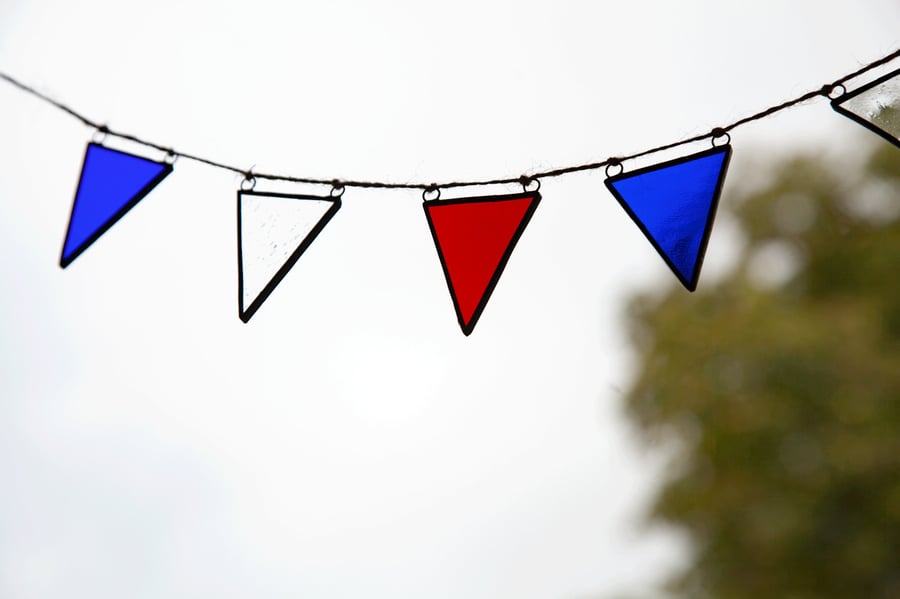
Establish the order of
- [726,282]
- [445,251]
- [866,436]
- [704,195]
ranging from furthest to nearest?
[726,282] → [866,436] → [445,251] → [704,195]

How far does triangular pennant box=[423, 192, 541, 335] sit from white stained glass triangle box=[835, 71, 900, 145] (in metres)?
0.69

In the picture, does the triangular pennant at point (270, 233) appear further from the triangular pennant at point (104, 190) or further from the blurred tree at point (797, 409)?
the blurred tree at point (797, 409)

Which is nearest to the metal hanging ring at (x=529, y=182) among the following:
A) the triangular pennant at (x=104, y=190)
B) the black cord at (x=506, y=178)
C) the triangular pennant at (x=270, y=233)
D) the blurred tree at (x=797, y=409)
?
the black cord at (x=506, y=178)

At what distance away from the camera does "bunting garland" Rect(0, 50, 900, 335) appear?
1799 mm

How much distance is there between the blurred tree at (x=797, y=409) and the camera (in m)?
5.34

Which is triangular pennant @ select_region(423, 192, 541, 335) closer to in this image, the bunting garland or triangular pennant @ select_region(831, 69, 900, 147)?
the bunting garland

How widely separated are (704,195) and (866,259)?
16.4ft

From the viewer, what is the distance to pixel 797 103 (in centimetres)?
169

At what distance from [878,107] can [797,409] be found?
14.2ft

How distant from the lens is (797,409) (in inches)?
221

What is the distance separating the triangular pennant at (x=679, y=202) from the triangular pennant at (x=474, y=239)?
22 cm

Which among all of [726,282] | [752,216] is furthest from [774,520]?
[752,216]

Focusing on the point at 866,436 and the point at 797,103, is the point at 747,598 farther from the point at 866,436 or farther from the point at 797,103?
the point at 797,103

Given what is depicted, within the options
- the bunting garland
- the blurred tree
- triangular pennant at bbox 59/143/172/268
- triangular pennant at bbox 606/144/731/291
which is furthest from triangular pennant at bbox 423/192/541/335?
the blurred tree
